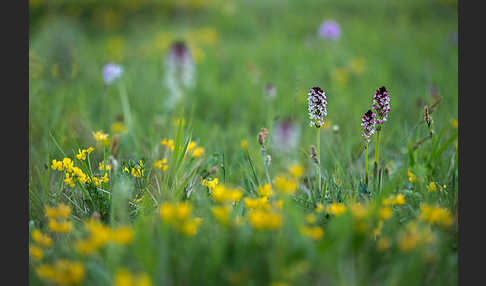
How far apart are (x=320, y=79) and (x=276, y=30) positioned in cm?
246

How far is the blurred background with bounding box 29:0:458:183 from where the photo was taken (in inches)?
118

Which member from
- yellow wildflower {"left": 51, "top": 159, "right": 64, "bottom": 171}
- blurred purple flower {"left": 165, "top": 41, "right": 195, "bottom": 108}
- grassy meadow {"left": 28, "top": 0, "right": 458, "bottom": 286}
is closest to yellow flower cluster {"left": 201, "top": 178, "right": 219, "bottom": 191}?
grassy meadow {"left": 28, "top": 0, "right": 458, "bottom": 286}

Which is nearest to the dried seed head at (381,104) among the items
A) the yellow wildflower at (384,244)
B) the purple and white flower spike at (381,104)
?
the purple and white flower spike at (381,104)

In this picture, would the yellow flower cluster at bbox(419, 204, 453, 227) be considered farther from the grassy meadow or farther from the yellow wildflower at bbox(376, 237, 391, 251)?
the yellow wildflower at bbox(376, 237, 391, 251)

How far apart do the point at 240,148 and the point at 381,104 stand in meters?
1.18

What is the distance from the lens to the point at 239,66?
4.93m

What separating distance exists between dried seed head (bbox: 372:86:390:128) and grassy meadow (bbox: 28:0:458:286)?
0.63 feet

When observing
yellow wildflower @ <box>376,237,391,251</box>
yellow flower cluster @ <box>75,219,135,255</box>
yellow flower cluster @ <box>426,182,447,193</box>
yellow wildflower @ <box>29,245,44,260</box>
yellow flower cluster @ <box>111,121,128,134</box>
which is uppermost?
yellow flower cluster @ <box>111,121,128,134</box>

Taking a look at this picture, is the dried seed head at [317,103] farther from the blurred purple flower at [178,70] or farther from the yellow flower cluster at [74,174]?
the blurred purple flower at [178,70]

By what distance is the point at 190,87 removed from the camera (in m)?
4.10

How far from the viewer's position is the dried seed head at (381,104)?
1745 millimetres

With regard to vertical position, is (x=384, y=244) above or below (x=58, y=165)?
below

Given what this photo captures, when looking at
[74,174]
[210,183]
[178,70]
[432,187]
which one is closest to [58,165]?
[74,174]

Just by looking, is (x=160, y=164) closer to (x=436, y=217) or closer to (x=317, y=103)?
(x=317, y=103)
